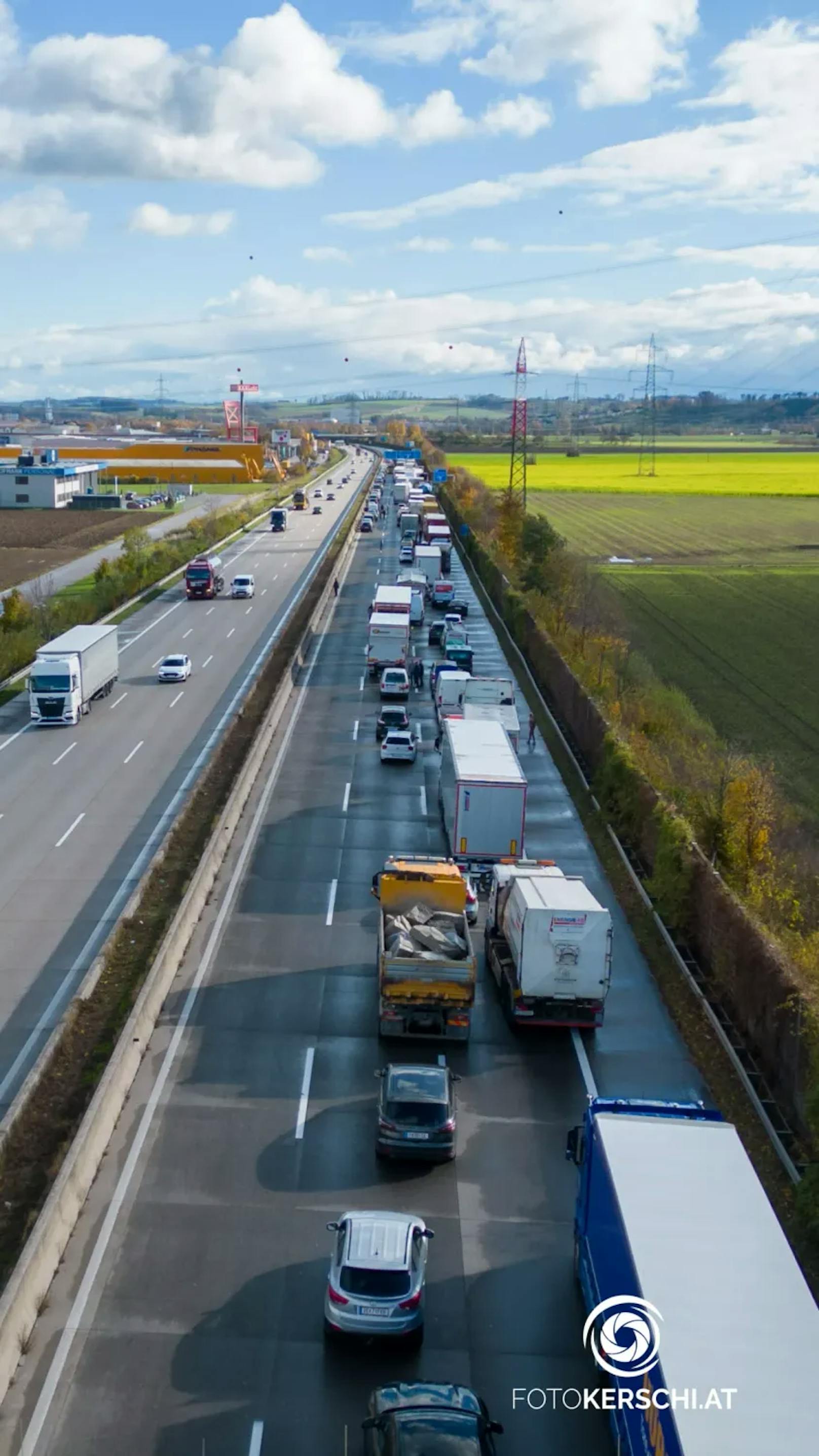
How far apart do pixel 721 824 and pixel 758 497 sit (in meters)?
145

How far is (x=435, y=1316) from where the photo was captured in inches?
637

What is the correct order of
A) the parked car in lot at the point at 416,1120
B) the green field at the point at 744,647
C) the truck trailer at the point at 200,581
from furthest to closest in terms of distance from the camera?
1. the truck trailer at the point at 200,581
2. the green field at the point at 744,647
3. the parked car in lot at the point at 416,1120

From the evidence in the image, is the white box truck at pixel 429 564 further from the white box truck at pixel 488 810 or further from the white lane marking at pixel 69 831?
the white box truck at pixel 488 810

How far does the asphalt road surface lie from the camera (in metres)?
87.7

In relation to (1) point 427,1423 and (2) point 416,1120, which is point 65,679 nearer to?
(2) point 416,1120

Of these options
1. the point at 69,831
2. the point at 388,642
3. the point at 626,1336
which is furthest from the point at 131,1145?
the point at 388,642

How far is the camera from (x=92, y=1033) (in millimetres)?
22922

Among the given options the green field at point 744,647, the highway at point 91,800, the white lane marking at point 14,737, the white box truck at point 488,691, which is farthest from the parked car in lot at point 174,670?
the green field at point 744,647

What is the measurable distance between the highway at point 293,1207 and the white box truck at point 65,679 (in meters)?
19.3

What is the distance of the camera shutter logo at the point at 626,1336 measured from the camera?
478 inches

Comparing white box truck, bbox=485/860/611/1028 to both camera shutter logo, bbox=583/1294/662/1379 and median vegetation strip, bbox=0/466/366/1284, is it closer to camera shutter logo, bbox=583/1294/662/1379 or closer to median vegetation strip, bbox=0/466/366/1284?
median vegetation strip, bbox=0/466/366/1284

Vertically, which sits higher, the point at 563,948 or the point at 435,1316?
the point at 563,948

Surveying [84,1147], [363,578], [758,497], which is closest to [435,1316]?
[84,1147]

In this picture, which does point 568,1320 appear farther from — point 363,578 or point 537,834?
point 363,578
